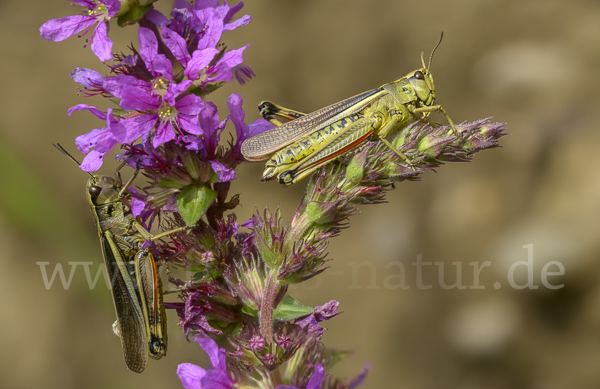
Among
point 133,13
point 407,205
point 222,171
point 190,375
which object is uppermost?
point 407,205

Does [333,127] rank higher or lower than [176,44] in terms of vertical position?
lower

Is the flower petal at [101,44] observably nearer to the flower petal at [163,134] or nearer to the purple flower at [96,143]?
the purple flower at [96,143]

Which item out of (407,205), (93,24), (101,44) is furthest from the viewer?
(407,205)

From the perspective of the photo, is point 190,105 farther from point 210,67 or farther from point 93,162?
point 93,162

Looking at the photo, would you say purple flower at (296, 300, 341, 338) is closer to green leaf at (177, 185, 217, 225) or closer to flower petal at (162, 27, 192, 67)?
green leaf at (177, 185, 217, 225)

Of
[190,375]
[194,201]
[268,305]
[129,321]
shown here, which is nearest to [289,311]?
[268,305]

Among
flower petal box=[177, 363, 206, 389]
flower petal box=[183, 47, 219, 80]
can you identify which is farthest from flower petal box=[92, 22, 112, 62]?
flower petal box=[177, 363, 206, 389]

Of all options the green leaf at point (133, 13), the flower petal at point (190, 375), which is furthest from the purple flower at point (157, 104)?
the flower petal at point (190, 375)
